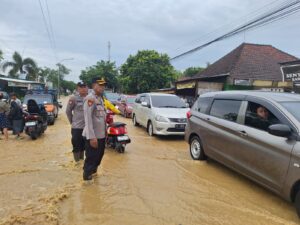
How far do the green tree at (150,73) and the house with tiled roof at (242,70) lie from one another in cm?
714

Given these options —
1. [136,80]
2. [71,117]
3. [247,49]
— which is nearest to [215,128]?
[71,117]

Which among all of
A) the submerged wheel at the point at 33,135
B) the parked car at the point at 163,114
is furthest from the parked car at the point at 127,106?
the submerged wheel at the point at 33,135

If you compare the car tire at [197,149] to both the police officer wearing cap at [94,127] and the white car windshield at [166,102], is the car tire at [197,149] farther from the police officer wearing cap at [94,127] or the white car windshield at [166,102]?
the white car windshield at [166,102]

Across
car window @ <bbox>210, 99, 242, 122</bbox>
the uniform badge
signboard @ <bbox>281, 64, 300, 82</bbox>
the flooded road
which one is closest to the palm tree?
signboard @ <bbox>281, 64, 300, 82</bbox>

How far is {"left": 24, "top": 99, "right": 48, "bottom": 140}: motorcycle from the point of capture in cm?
1031

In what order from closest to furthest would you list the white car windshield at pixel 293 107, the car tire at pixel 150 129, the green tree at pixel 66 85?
1. the white car windshield at pixel 293 107
2. the car tire at pixel 150 129
3. the green tree at pixel 66 85

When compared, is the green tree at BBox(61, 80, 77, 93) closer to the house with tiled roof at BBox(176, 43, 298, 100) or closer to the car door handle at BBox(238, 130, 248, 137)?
the house with tiled roof at BBox(176, 43, 298, 100)

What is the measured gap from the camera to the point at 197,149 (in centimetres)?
725

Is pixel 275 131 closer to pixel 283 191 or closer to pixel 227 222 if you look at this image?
pixel 283 191

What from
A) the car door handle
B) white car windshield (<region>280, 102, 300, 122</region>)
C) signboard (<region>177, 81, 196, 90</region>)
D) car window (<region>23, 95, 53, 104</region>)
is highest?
signboard (<region>177, 81, 196, 90</region>)

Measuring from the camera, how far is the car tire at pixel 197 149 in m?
7.04

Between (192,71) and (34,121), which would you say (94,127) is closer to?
(34,121)

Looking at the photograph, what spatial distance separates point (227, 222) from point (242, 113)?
223cm

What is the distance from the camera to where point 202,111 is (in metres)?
7.10
